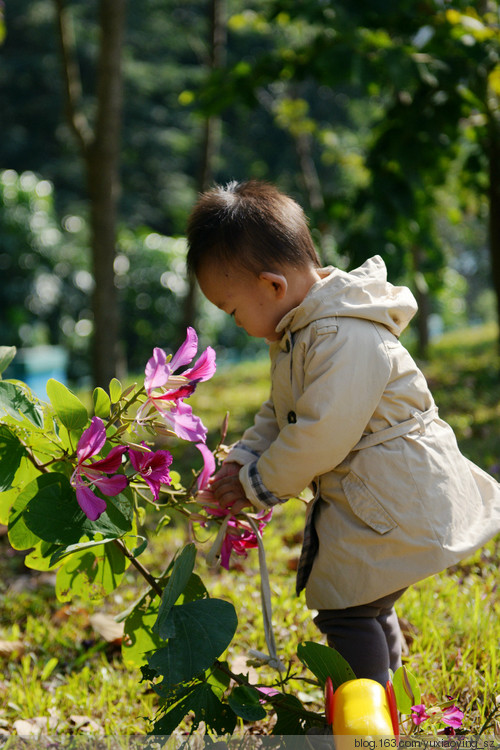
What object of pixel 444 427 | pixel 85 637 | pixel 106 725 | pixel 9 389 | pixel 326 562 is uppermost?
pixel 9 389

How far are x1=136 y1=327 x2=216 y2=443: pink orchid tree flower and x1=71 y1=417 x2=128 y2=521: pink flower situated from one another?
0.08 meters

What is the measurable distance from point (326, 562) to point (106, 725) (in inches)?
24.4

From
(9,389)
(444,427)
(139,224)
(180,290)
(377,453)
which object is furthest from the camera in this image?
(139,224)

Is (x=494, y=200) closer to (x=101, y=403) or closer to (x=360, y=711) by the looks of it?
(x=101, y=403)

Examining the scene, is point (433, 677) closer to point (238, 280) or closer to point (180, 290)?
point (238, 280)

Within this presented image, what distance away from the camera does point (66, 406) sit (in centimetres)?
125

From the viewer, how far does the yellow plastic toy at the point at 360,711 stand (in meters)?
1.12

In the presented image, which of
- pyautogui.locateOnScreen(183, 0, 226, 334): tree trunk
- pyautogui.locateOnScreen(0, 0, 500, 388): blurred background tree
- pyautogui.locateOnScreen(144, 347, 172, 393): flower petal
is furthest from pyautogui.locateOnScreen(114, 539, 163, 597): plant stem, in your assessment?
pyautogui.locateOnScreen(183, 0, 226, 334): tree trunk

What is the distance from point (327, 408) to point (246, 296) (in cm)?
32

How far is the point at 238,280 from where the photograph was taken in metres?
1.50

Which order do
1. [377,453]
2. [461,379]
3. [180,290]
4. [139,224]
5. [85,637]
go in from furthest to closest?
1. [139,224]
2. [180,290]
3. [461,379]
4. [85,637]
5. [377,453]

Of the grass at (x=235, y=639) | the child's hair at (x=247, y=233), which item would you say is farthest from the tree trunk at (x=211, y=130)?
the child's hair at (x=247, y=233)

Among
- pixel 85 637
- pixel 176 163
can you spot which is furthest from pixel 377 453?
pixel 176 163

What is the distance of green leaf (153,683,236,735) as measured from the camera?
1.25 meters
